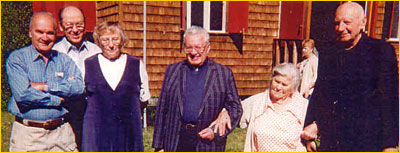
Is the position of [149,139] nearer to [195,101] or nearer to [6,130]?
[195,101]

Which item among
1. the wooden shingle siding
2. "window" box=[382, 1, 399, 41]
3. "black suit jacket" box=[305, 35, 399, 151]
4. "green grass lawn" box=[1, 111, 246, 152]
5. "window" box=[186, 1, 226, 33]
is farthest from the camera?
"window" box=[382, 1, 399, 41]

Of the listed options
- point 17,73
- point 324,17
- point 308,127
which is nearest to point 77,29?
point 17,73

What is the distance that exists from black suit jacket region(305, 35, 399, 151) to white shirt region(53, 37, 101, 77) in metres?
2.09

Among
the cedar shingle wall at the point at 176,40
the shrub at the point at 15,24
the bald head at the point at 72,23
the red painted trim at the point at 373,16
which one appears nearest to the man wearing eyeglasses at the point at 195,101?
the bald head at the point at 72,23

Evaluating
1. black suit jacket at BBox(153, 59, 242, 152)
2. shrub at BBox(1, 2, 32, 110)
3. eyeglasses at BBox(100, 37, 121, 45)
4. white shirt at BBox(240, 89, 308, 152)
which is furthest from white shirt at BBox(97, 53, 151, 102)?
shrub at BBox(1, 2, 32, 110)

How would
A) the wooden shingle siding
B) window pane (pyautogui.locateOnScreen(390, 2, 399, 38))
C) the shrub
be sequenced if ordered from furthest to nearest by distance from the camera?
window pane (pyautogui.locateOnScreen(390, 2, 399, 38))
the wooden shingle siding
the shrub

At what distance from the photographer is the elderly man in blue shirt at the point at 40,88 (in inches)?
94.7

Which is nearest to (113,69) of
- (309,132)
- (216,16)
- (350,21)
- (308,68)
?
(309,132)

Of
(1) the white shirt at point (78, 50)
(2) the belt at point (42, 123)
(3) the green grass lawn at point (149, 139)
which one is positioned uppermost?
(1) the white shirt at point (78, 50)

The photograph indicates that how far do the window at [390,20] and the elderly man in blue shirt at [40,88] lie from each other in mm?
7330

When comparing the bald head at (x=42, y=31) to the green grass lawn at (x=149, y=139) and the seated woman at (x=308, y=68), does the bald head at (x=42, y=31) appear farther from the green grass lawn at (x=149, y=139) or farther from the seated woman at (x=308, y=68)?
the seated woman at (x=308, y=68)

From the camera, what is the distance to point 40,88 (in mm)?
2424

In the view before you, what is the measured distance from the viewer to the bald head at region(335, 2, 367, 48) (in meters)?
2.41

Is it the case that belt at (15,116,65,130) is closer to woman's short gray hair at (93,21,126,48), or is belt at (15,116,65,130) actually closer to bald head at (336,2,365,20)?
woman's short gray hair at (93,21,126,48)
